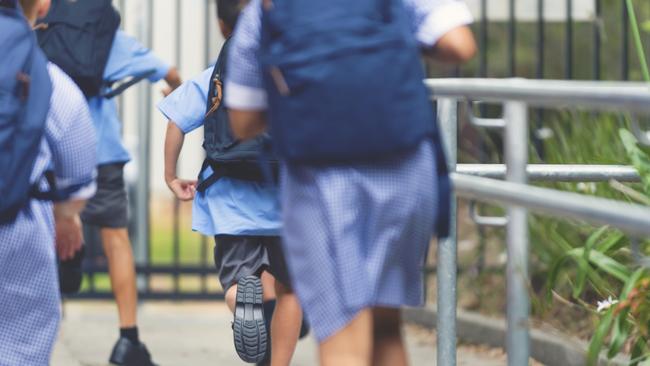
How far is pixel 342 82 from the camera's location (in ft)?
11.3

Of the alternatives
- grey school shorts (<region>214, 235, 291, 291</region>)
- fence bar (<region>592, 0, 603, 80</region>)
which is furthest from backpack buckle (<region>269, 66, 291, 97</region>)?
fence bar (<region>592, 0, 603, 80</region>)

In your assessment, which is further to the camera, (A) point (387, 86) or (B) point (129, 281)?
(B) point (129, 281)

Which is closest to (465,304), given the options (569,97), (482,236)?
(482,236)

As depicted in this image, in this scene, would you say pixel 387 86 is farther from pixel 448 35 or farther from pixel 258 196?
pixel 258 196

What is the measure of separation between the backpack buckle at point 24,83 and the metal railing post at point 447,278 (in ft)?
5.70

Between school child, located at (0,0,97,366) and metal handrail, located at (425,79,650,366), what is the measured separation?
99 cm

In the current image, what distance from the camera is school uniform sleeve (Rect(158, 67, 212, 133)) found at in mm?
5789

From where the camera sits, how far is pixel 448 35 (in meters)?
3.70

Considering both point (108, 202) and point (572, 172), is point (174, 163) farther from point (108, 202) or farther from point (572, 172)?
point (572, 172)

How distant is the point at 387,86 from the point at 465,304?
4.71m

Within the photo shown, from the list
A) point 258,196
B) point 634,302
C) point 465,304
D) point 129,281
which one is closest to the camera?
point 634,302

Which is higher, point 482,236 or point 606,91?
point 606,91

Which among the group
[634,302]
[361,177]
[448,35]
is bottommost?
[634,302]

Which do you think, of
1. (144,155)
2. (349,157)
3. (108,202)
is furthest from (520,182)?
(144,155)
